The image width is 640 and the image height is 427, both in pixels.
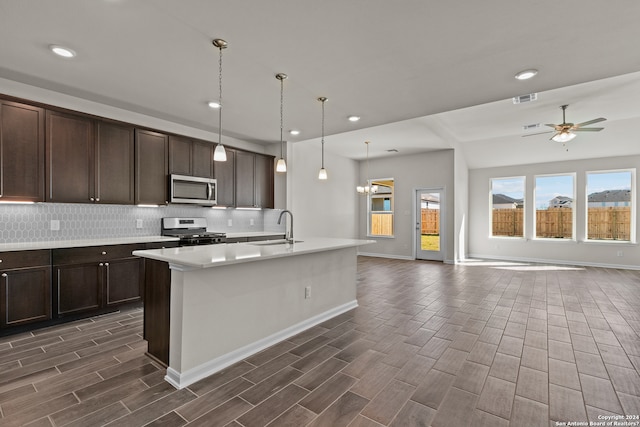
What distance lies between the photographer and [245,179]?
5734 millimetres

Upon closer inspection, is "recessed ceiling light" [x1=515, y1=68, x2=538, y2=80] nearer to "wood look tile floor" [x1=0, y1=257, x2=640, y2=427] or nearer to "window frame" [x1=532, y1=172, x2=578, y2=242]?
"wood look tile floor" [x1=0, y1=257, x2=640, y2=427]

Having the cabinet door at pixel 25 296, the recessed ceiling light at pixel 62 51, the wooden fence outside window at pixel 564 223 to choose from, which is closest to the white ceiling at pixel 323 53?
the recessed ceiling light at pixel 62 51

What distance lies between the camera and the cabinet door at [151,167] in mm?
4191

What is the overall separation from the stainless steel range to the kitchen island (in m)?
1.71

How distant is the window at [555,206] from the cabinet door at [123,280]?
933 cm

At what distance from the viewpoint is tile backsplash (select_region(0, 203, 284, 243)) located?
3416 mm

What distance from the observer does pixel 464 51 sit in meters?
2.69

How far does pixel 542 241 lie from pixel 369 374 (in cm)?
798

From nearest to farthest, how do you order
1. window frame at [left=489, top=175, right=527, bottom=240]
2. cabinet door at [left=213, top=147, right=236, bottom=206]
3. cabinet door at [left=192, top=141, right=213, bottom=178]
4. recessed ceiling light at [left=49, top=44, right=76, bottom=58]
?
recessed ceiling light at [left=49, top=44, right=76, bottom=58], cabinet door at [left=192, top=141, right=213, bottom=178], cabinet door at [left=213, top=147, right=236, bottom=206], window frame at [left=489, top=175, right=527, bottom=240]

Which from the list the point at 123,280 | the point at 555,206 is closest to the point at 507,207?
the point at 555,206

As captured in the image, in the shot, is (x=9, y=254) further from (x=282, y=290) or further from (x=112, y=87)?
(x=282, y=290)

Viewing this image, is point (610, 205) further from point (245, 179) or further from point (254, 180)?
point (245, 179)

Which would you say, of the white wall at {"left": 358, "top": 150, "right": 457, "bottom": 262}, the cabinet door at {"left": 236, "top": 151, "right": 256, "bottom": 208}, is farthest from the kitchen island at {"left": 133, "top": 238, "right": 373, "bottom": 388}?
the white wall at {"left": 358, "top": 150, "right": 457, "bottom": 262}

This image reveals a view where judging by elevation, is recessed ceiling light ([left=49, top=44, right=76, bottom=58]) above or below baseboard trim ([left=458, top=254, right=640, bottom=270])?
above
